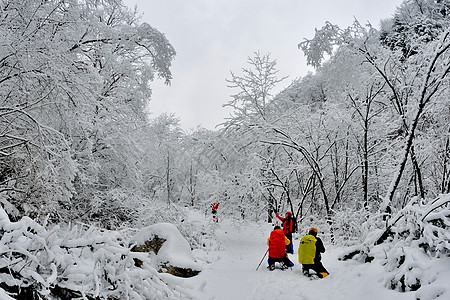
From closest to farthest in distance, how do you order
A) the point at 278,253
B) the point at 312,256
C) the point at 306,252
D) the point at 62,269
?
the point at 62,269
the point at 312,256
the point at 306,252
the point at 278,253

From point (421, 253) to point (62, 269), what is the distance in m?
4.57

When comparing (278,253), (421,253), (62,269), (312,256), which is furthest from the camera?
(278,253)

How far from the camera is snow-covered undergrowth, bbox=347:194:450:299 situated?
12.0 ft

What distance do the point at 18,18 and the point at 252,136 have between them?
794 cm

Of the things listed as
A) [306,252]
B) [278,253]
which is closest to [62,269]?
[306,252]

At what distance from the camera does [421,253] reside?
4246 mm

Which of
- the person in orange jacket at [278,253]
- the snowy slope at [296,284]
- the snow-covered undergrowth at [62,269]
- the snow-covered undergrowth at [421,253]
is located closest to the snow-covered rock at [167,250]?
the snowy slope at [296,284]

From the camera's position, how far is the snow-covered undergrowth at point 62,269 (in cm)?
220

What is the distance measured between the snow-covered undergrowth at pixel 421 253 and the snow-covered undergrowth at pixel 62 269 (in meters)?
3.13

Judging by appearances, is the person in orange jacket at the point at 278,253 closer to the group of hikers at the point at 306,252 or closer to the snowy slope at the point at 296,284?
the group of hikers at the point at 306,252

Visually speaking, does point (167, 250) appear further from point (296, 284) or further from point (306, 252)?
point (306, 252)

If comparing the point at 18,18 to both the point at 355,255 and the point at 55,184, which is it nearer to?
the point at 55,184

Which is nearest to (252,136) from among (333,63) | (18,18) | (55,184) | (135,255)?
(333,63)

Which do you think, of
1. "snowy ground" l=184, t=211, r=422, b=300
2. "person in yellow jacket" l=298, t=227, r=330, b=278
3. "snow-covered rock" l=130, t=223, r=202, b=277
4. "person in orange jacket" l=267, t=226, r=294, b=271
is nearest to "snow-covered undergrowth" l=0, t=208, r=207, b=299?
"snowy ground" l=184, t=211, r=422, b=300
